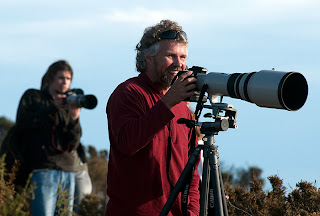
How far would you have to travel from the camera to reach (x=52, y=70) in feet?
26.1

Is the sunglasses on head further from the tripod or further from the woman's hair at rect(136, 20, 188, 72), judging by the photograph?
the tripod

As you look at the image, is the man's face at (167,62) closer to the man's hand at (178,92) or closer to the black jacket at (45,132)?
the man's hand at (178,92)

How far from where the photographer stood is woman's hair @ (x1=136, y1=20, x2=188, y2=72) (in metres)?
4.25

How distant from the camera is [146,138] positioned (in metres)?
3.68

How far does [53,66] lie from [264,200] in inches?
144

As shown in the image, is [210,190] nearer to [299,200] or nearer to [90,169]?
[299,200]

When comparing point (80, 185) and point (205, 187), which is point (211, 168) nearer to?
point (205, 187)

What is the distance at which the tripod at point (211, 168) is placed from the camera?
11.7ft

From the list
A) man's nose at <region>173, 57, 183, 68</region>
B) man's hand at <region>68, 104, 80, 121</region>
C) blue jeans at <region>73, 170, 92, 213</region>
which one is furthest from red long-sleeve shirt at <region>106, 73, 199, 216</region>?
blue jeans at <region>73, 170, 92, 213</region>

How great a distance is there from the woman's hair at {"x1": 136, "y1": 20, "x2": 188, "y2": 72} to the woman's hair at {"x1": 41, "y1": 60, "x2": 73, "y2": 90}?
366 centimetres

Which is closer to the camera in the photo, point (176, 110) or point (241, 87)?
point (241, 87)

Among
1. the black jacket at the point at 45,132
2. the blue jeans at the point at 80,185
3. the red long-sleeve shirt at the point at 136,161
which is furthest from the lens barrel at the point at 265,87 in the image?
the blue jeans at the point at 80,185

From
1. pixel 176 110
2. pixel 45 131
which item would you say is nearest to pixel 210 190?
pixel 176 110

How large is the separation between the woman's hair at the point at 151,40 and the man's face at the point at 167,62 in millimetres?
44
